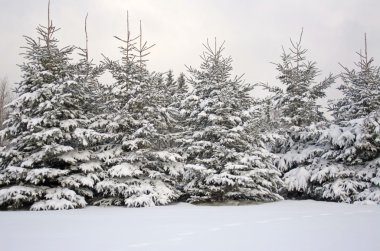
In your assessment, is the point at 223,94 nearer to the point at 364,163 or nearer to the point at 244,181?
the point at 244,181

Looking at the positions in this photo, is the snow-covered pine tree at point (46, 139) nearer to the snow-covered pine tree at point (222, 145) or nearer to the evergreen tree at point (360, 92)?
the snow-covered pine tree at point (222, 145)

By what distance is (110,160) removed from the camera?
13.5 m

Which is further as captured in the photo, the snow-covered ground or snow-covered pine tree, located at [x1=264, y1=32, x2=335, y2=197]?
snow-covered pine tree, located at [x1=264, y1=32, x2=335, y2=197]

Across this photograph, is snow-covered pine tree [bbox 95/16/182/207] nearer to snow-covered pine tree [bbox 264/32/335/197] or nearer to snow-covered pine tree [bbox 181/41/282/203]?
snow-covered pine tree [bbox 181/41/282/203]

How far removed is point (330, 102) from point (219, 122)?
21.3 ft

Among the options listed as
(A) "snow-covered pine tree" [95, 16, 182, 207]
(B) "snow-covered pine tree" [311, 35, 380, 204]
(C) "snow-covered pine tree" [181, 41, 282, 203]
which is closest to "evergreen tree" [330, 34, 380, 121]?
(B) "snow-covered pine tree" [311, 35, 380, 204]

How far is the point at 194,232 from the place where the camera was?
7062 millimetres

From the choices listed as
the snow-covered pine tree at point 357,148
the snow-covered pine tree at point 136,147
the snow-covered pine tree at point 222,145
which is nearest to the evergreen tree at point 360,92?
the snow-covered pine tree at point 357,148

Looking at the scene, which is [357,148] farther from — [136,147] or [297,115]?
[136,147]

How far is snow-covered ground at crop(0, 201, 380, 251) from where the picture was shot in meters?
5.83

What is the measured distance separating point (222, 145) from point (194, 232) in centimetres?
775

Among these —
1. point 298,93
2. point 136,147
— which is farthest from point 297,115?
point 136,147

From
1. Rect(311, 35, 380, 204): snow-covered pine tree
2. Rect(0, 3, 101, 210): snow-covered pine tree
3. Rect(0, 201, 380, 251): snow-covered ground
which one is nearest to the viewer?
Rect(0, 201, 380, 251): snow-covered ground

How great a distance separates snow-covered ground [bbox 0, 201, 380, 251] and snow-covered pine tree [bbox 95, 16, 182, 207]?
356 cm
